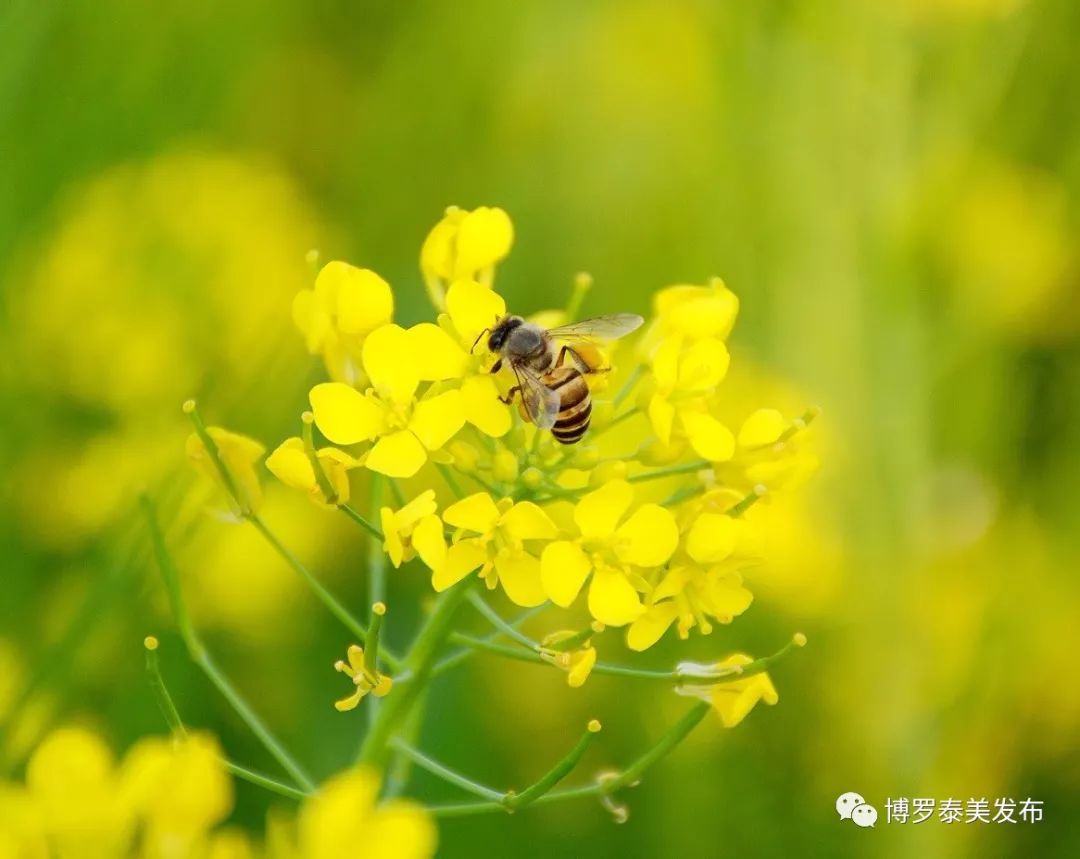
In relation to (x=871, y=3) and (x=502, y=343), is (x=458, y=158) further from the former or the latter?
(x=502, y=343)

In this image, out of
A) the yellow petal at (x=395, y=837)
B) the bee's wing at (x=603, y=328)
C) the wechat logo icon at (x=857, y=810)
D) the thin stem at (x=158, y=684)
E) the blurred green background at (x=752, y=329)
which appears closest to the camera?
the yellow petal at (x=395, y=837)

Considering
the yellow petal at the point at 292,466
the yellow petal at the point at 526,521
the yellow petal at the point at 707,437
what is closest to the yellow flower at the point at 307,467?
the yellow petal at the point at 292,466

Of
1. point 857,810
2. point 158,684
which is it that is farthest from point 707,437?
point 857,810

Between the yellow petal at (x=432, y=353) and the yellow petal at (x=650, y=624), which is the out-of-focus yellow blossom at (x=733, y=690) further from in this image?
the yellow petal at (x=432, y=353)

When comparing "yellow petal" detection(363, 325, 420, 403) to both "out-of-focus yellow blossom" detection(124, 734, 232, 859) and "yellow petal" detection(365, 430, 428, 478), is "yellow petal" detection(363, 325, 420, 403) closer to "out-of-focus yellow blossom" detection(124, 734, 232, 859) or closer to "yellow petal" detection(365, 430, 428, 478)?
"yellow petal" detection(365, 430, 428, 478)

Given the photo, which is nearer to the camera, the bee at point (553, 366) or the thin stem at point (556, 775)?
the thin stem at point (556, 775)

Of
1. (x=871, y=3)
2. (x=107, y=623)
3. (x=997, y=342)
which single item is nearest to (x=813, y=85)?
(x=871, y=3)

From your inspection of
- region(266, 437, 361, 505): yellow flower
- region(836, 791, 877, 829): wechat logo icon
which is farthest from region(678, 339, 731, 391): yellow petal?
region(836, 791, 877, 829): wechat logo icon

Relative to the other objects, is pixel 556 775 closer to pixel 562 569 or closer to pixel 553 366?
pixel 562 569
